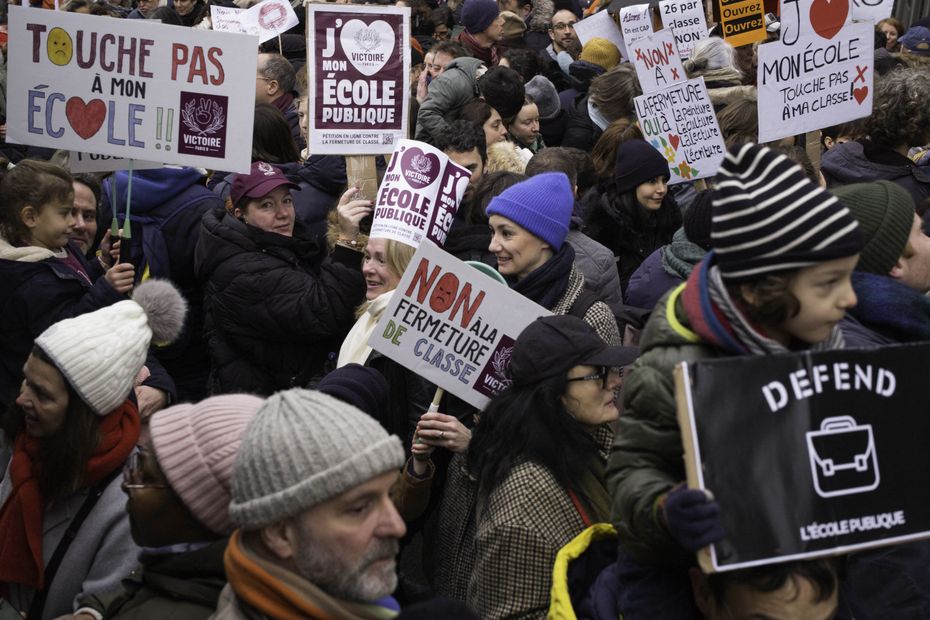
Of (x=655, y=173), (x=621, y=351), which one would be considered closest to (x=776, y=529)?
(x=621, y=351)

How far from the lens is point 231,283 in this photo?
18.1ft

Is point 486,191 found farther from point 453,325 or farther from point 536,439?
point 536,439

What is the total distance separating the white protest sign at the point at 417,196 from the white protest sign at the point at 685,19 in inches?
185

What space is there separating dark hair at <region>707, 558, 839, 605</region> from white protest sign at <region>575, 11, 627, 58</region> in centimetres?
933

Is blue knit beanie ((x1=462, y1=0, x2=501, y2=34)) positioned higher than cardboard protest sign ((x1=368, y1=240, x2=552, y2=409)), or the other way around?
blue knit beanie ((x1=462, y1=0, x2=501, y2=34))

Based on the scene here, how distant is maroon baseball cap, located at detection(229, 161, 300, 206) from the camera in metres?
5.71

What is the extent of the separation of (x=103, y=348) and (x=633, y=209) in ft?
12.5

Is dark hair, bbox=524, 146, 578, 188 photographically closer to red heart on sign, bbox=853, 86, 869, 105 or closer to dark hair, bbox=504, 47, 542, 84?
red heart on sign, bbox=853, 86, 869, 105

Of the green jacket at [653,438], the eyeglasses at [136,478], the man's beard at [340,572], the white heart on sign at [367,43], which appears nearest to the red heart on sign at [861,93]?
the white heart on sign at [367,43]

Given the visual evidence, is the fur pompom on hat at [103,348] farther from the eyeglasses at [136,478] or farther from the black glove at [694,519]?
the black glove at [694,519]

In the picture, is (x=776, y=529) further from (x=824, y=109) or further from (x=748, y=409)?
(x=824, y=109)

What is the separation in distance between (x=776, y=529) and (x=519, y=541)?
3.67ft

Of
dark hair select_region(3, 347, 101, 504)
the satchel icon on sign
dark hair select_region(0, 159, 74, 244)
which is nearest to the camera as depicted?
the satchel icon on sign

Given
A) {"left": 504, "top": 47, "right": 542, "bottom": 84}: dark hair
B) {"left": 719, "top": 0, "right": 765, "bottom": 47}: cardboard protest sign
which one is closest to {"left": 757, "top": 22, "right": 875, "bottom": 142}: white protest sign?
Result: {"left": 719, "top": 0, "right": 765, "bottom": 47}: cardboard protest sign
